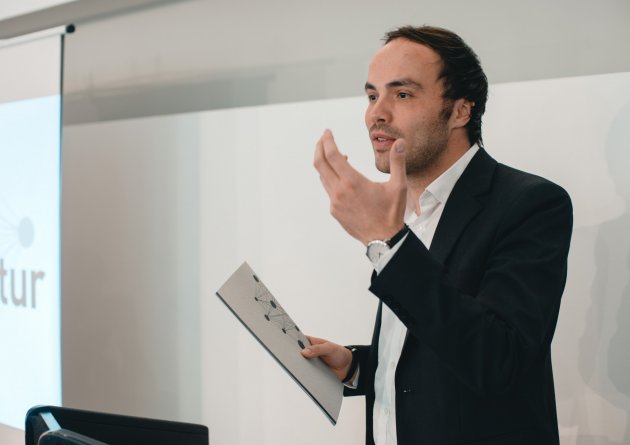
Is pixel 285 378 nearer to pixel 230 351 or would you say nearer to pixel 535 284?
pixel 230 351

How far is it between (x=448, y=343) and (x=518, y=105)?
1.22 meters

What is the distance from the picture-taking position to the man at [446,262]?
→ 1.12 metres

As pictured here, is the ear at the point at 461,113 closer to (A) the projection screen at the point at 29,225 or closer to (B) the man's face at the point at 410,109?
(B) the man's face at the point at 410,109

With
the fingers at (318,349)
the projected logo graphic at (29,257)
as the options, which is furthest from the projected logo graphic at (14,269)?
the fingers at (318,349)

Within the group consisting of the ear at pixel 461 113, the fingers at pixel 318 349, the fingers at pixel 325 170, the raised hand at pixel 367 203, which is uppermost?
the ear at pixel 461 113

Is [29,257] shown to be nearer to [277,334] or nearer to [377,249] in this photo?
[277,334]

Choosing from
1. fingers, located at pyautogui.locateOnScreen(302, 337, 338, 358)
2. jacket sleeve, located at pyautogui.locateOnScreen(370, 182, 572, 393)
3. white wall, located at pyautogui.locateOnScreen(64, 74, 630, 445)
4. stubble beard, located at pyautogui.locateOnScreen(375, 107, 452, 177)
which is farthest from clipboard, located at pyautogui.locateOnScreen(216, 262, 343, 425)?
white wall, located at pyautogui.locateOnScreen(64, 74, 630, 445)

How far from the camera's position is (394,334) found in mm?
1518

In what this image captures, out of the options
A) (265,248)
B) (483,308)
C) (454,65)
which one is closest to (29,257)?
(265,248)

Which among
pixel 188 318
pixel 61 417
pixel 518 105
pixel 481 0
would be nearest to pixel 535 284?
pixel 61 417

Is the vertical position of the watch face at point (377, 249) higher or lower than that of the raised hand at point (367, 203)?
lower

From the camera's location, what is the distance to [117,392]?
3.32 m

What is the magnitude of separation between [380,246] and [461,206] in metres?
0.34

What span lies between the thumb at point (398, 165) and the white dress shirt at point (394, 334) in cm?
37
